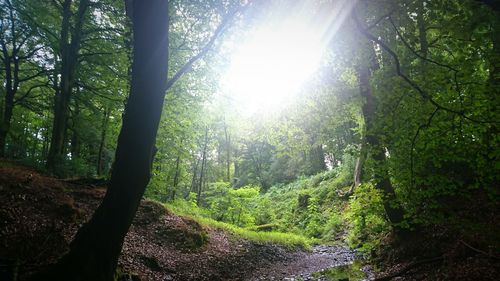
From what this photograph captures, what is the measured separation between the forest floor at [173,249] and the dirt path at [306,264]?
3cm

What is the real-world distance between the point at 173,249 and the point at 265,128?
7419mm

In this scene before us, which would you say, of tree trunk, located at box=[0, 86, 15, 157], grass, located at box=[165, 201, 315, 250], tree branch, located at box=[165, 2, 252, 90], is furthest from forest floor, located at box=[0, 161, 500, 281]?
tree trunk, located at box=[0, 86, 15, 157]

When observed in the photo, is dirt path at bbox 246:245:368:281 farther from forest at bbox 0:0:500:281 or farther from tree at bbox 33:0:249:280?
tree at bbox 33:0:249:280

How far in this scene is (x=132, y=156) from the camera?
15.6ft

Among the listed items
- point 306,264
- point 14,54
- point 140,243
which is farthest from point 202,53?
point 14,54

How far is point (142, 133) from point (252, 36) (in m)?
5.78

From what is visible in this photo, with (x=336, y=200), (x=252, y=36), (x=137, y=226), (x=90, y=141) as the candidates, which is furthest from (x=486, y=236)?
(x=336, y=200)

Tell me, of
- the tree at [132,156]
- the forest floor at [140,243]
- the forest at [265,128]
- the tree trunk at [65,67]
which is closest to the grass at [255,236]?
the forest at [265,128]

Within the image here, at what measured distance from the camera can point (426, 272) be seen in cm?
722

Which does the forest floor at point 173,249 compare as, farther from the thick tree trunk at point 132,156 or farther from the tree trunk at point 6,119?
the tree trunk at point 6,119

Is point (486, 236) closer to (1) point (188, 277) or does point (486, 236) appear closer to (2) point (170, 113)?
(1) point (188, 277)

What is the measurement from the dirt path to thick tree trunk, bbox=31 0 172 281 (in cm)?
571

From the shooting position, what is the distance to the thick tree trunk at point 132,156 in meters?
4.73

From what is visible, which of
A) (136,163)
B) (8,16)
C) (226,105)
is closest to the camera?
(136,163)
